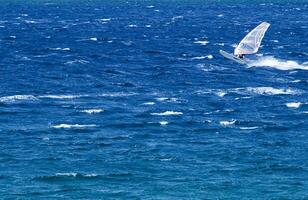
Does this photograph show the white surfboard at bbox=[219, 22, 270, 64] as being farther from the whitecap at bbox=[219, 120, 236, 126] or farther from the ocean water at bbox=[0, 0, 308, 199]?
the whitecap at bbox=[219, 120, 236, 126]

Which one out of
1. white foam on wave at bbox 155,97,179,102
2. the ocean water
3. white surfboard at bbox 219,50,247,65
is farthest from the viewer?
white surfboard at bbox 219,50,247,65

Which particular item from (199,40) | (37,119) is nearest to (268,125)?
(37,119)

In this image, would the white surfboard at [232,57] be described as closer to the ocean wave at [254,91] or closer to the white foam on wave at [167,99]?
the ocean wave at [254,91]

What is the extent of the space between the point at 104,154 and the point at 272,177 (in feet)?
65.1

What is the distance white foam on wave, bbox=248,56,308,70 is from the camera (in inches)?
5940

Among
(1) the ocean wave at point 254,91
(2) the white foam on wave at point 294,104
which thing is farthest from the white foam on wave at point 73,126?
(2) the white foam on wave at point 294,104

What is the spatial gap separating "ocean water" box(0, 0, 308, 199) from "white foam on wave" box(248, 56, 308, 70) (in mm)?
221

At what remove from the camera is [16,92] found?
405 ft

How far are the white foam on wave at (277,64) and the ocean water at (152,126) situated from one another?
0.22m

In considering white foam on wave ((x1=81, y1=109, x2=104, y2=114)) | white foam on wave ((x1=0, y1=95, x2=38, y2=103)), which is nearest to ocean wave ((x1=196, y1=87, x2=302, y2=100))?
white foam on wave ((x1=81, y1=109, x2=104, y2=114))

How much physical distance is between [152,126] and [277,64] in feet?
189

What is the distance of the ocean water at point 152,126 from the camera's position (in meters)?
80.1

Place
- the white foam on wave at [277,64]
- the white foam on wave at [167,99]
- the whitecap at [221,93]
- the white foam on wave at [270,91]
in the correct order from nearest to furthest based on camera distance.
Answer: the white foam on wave at [167,99] < the whitecap at [221,93] < the white foam on wave at [270,91] < the white foam on wave at [277,64]

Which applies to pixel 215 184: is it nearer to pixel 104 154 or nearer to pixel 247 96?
pixel 104 154
